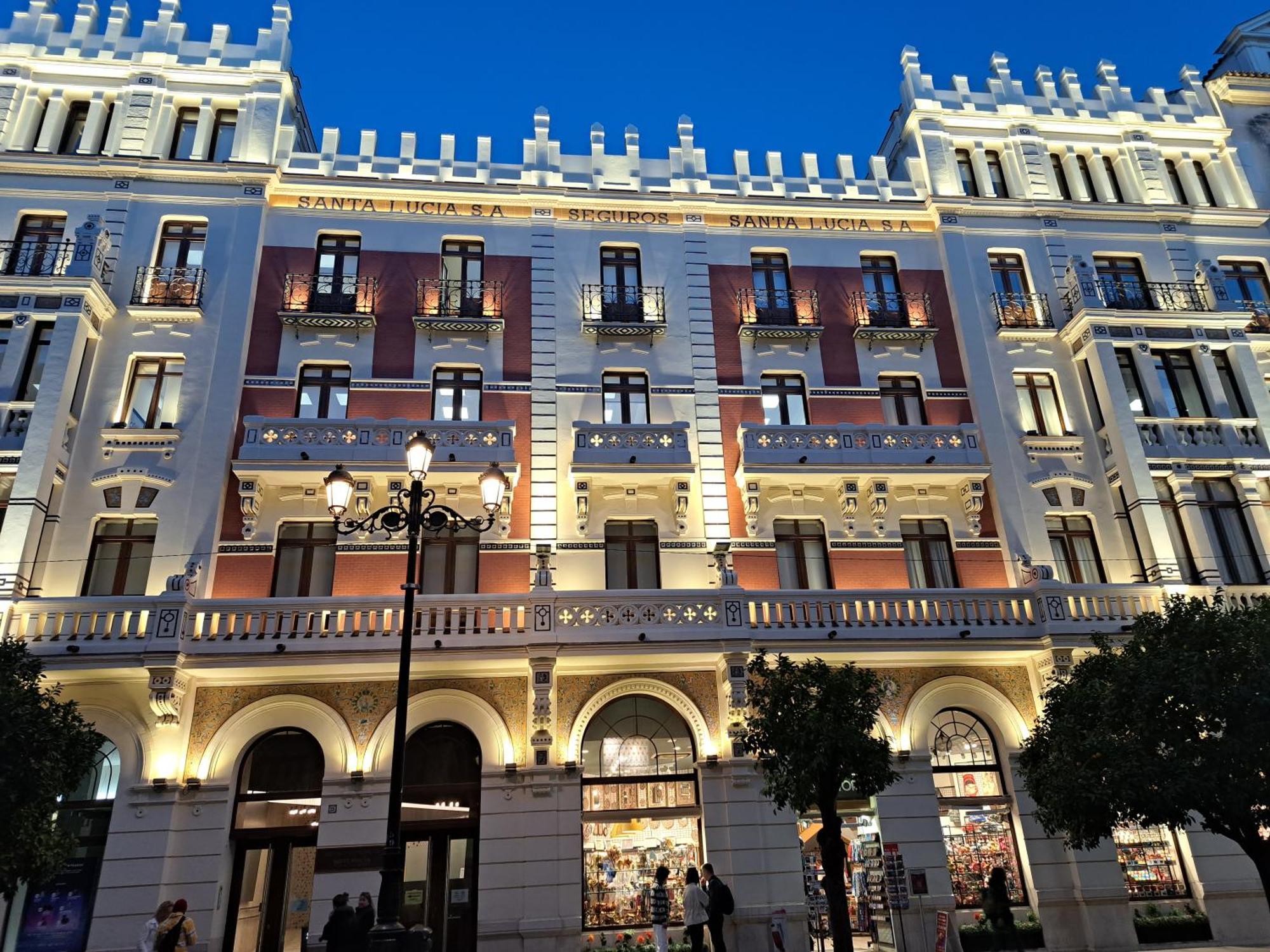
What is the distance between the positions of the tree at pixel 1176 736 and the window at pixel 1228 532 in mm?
9140

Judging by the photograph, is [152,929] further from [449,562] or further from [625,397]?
[625,397]

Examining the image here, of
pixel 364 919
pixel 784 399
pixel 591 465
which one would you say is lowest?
pixel 364 919

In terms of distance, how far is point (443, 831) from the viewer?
18281 millimetres

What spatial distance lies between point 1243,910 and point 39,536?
89.0 feet

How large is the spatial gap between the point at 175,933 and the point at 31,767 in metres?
3.43

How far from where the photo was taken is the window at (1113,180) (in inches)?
1072

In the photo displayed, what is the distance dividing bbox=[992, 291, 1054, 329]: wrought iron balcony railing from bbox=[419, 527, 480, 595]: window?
15.7 metres

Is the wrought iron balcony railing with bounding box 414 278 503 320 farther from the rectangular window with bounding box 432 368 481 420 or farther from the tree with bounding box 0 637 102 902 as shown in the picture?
the tree with bounding box 0 637 102 902

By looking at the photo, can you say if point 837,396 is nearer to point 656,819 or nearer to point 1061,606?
point 1061,606

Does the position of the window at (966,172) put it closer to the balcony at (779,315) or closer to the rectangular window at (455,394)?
the balcony at (779,315)

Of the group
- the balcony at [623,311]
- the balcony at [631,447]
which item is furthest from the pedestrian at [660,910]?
the balcony at [623,311]

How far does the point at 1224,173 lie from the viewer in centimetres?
2770

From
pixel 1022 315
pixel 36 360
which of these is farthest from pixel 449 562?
pixel 1022 315

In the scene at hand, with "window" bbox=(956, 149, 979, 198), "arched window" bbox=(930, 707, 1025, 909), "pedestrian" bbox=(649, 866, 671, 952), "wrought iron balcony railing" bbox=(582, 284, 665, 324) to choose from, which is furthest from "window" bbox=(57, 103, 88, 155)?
"arched window" bbox=(930, 707, 1025, 909)
